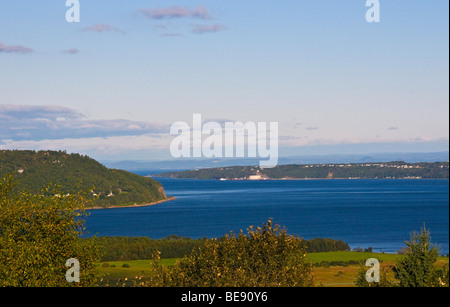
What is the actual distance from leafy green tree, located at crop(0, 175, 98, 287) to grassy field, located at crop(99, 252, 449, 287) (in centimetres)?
4413

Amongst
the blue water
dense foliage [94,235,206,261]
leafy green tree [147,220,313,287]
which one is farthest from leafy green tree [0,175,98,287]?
the blue water

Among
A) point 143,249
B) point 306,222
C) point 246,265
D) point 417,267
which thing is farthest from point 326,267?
point 306,222

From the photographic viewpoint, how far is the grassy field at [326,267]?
6954 centimetres

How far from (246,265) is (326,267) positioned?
211 feet

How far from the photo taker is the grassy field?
69.5m

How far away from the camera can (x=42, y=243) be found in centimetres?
2052

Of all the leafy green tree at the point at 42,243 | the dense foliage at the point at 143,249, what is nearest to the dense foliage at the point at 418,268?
the leafy green tree at the point at 42,243

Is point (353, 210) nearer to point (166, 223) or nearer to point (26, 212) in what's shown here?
point (166, 223)

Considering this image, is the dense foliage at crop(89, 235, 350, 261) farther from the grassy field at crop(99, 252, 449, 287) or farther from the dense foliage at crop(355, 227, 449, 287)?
the dense foliage at crop(355, 227, 449, 287)
